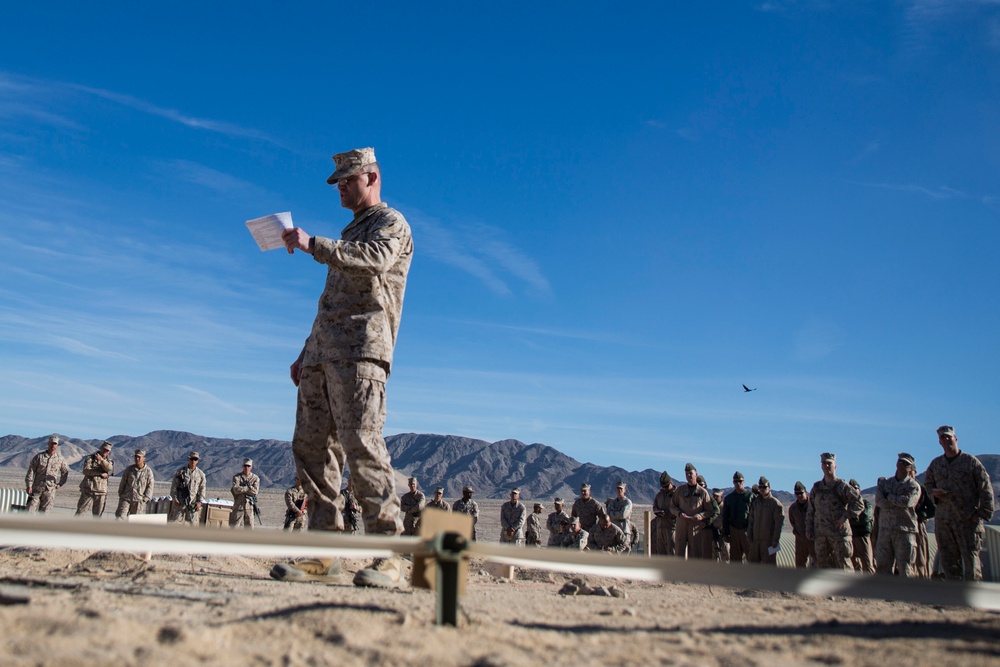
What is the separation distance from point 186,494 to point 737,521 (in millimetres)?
10304

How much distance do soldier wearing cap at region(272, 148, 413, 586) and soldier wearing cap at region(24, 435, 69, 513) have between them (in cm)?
1238

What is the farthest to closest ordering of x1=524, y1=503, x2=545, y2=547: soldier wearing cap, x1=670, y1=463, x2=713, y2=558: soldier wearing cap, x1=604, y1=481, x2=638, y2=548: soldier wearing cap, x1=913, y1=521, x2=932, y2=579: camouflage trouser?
x1=524, y1=503, x2=545, y2=547: soldier wearing cap < x1=604, y1=481, x2=638, y2=548: soldier wearing cap < x1=670, y1=463, x2=713, y2=558: soldier wearing cap < x1=913, y1=521, x2=932, y2=579: camouflage trouser

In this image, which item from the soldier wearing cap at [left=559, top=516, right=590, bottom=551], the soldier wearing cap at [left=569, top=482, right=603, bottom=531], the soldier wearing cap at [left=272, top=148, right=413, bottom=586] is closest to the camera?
the soldier wearing cap at [left=272, top=148, right=413, bottom=586]

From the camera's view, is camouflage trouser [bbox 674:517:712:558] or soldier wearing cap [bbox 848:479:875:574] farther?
camouflage trouser [bbox 674:517:712:558]

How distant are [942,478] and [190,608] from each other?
8.33 meters

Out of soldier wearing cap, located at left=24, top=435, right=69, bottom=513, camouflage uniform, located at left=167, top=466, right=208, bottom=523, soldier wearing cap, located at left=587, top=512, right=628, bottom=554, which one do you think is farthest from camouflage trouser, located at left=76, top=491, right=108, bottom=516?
soldier wearing cap, located at left=587, top=512, right=628, bottom=554

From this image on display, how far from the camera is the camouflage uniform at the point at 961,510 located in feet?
27.1

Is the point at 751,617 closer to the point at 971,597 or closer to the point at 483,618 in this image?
the point at 971,597

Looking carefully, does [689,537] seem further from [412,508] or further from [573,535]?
[412,508]

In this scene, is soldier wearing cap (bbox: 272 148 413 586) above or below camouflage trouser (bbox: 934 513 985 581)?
above

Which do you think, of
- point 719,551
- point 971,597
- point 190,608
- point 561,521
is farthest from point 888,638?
point 561,521

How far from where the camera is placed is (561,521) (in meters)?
14.2

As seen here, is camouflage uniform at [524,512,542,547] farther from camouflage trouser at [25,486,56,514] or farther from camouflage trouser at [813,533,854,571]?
camouflage trouser at [25,486,56,514]

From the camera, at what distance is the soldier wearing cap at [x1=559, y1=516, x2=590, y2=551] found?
13248 millimetres
